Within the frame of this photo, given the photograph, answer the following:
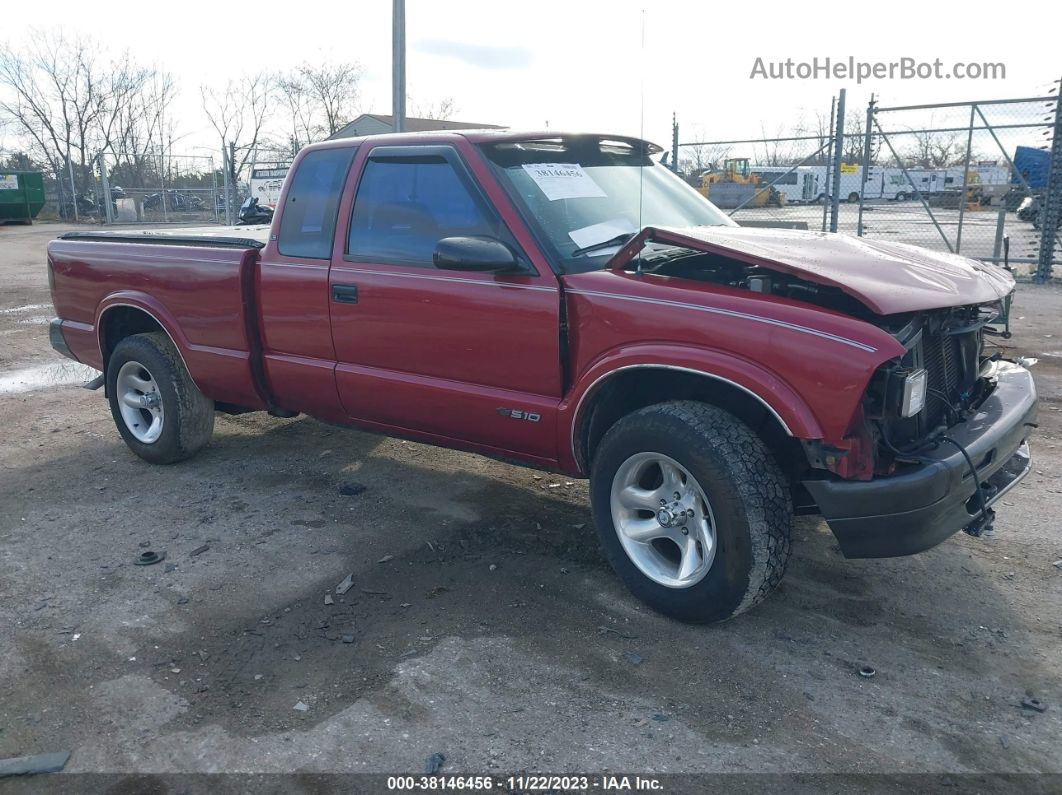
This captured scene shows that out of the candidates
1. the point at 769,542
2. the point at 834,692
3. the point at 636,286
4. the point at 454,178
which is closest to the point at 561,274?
the point at 636,286

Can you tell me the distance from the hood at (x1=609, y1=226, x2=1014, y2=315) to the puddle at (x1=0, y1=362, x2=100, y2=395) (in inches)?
237

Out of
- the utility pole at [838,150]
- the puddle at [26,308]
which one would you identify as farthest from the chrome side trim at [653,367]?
the puddle at [26,308]

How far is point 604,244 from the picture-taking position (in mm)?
3990

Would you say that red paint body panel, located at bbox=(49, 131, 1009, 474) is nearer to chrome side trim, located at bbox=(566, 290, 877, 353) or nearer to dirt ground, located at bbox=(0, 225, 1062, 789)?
chrome side trim, located at bbox=(566, 290, 877, 353)

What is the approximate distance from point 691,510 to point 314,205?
266 centimetres

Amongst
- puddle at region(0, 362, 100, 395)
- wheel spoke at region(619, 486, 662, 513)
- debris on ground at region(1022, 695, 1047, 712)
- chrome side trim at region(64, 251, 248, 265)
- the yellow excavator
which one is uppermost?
the yellow excavator

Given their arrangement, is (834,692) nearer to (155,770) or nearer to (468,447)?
(468,447)

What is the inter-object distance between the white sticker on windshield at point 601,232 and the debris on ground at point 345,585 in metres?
1.83

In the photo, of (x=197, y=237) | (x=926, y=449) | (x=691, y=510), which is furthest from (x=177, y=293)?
(x=926, y=449)

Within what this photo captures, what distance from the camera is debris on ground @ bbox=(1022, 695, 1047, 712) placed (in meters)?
2.99

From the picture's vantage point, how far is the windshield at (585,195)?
12.8ft

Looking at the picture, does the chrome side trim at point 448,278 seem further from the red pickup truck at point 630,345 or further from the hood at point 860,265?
the hood at point 860,265

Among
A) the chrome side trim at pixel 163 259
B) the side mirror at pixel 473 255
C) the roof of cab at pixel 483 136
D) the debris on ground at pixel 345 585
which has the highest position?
the roof of cab at pixel 483 136

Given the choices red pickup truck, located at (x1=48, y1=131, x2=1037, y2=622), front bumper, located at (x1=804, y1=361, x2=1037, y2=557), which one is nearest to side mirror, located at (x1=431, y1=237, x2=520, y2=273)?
red pickup truck, located at (x1=48, y1=131, x2=1037, y2=622)
